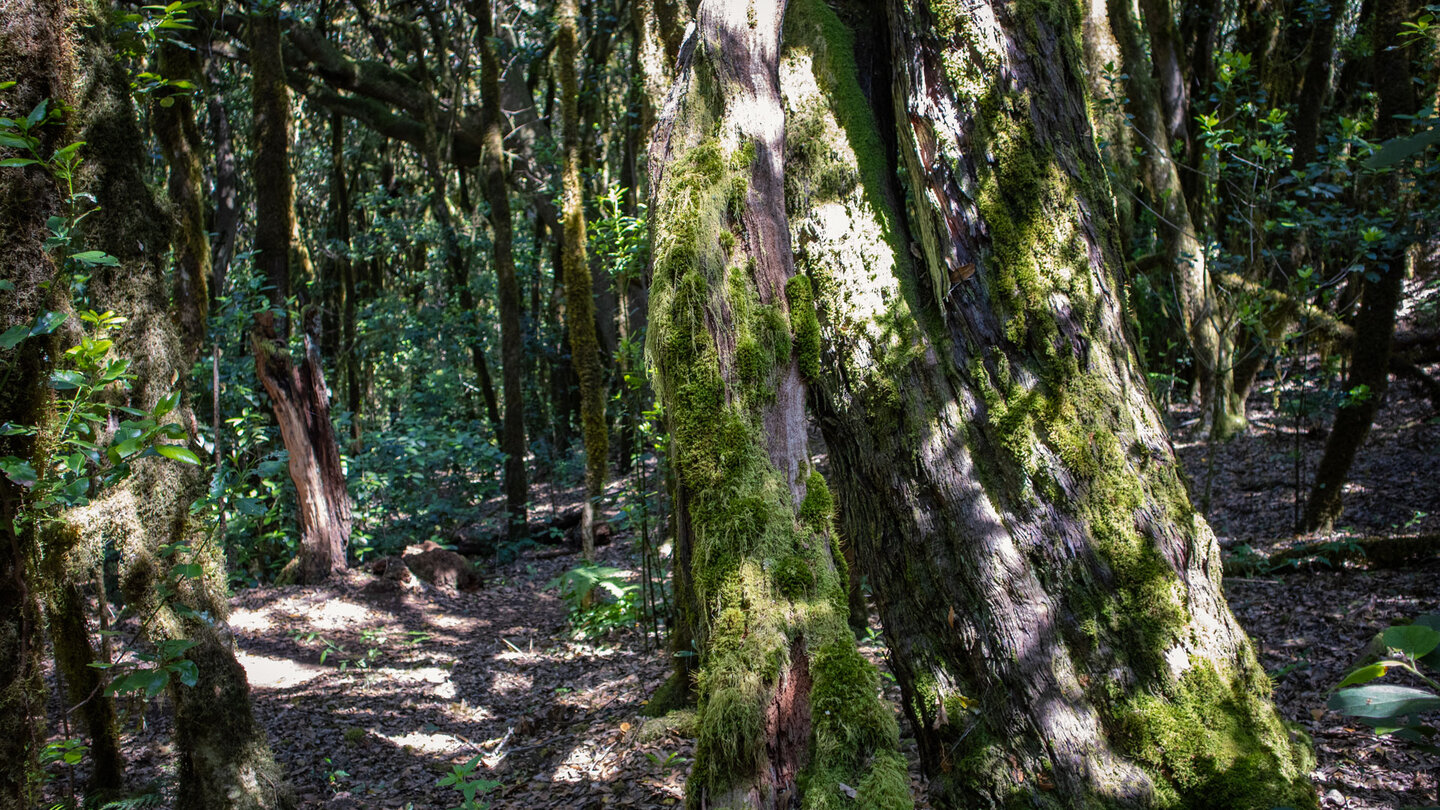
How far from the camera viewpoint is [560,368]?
1948cm

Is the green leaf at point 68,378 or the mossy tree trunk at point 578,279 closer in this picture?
the green leaf at point 68,378

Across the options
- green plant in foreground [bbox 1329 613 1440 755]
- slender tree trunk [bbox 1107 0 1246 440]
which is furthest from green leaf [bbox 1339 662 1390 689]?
slender tree trunk [bbox 1107 0 1246 440]

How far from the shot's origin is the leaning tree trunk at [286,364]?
909 cm

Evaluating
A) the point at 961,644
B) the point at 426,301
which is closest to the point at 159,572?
the point at 961,644

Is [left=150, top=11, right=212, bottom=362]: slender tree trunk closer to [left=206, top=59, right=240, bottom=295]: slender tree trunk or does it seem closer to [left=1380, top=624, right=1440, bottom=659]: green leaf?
[left=206, top=59, right=240, bottom=295]: slender tree trunk

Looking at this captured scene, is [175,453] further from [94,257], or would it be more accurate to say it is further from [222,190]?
[222,190]

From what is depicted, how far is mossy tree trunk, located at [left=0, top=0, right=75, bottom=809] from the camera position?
8.64 feet

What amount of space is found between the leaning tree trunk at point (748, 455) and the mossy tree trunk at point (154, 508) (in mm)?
2693

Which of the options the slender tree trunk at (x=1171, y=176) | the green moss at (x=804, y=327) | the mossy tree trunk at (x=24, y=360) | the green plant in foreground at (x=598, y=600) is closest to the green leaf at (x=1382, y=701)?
the green moss at (x=804, y=327)

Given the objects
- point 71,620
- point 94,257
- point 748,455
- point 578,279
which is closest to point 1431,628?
point 748,455

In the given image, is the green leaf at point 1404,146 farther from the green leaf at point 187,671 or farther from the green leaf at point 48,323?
the green leaf at point 187,671

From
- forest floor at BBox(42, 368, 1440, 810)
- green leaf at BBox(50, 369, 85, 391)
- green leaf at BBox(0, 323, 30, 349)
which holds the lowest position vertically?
forest floor at BBox(42, 368, 1440, 810)

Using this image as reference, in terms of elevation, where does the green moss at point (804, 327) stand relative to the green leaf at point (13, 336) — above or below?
below

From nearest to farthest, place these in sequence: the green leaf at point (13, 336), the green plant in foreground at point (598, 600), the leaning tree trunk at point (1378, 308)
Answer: the green leaf at point (13, 336) < the leaning tree trunk at point (1378, 308) < the green plant in foreground at point (598, 600)
